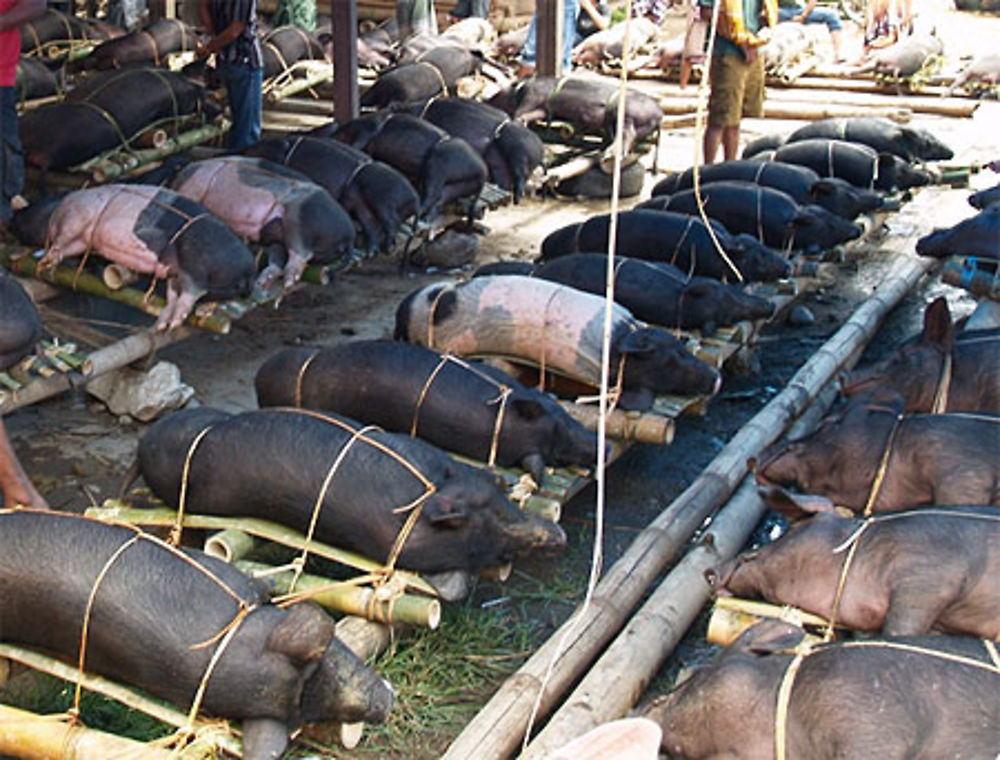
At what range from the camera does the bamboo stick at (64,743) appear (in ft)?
11.5

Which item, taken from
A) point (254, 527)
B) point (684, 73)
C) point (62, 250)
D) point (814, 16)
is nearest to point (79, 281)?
point (62, 250)

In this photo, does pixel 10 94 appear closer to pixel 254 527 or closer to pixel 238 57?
pixel 238 57

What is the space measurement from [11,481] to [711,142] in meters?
7.08

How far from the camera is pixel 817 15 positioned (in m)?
17.9

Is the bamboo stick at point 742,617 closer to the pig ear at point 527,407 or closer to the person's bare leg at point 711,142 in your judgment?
the pig ear at point 527,407

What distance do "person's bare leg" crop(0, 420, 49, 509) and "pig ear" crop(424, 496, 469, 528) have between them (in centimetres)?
145

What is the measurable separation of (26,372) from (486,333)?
2061mm

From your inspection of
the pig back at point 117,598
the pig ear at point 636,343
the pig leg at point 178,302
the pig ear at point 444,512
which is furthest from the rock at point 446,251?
the pig back at point 117,598

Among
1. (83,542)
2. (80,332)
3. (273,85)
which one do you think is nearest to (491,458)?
(83,542)

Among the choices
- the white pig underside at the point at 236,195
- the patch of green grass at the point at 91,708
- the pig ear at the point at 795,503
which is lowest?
the patch of green grass at the point at 91,708

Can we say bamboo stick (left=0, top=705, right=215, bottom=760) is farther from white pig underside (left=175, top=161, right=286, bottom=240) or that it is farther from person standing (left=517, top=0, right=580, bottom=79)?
person standing (left=517, top=0, right=580, bottom=79)

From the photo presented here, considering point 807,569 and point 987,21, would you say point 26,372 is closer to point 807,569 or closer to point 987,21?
point 807,569

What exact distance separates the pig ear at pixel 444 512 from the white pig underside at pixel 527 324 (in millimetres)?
1666

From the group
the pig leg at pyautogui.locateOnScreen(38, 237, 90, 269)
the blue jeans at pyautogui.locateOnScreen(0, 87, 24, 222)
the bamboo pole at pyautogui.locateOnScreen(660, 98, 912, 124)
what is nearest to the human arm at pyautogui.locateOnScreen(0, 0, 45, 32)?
the blue jeans at pyautogui.locateOnScreen(0, 87, 24, 222)
